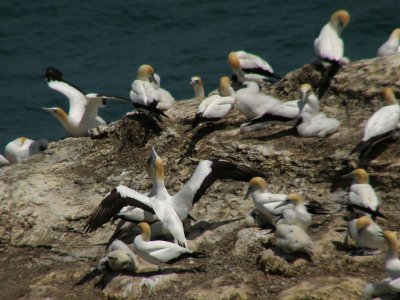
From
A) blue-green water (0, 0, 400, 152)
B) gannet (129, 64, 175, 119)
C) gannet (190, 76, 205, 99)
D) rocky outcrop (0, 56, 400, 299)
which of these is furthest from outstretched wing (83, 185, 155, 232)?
blue-green water (0, 0, 400, 152)

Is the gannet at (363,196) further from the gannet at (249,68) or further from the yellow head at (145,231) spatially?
the gannet at (249,68)

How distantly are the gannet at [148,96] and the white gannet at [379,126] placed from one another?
264 centimetres

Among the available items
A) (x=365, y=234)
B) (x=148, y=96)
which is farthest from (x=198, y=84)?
(x=365, y=234)

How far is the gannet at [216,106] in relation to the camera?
10.8 m

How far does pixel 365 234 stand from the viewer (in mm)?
8406

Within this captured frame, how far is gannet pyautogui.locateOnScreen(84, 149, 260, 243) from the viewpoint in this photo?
9570 mm

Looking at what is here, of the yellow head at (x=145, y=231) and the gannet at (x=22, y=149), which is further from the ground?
the gannet at (x=22, y=149)

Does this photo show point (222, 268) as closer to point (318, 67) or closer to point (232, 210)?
point (232, 210)

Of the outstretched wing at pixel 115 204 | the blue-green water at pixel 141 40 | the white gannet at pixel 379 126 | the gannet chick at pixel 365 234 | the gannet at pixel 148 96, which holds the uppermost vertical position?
the blue-green water at pixel 141 40

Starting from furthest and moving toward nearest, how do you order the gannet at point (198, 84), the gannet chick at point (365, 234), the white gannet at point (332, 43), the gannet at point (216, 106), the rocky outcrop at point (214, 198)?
the gannet at point (198, 84) < the white gannet at point (332, 43) < the gannet at point (216, 106) < the rocky outcrop at point (214, 198) < the gannet chick at point (365, 234)


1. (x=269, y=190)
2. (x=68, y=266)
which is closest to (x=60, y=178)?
(x=68, y=266)

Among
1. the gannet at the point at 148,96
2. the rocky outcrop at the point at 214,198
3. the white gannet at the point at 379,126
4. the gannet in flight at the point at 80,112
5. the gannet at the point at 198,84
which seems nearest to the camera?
the rocky outcrop at the point at 214,198

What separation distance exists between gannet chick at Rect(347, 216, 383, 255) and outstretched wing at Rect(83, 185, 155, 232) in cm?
203

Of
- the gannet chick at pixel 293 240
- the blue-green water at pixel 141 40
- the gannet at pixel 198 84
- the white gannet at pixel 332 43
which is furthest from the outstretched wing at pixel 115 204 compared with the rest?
the blue-green water at pixel 141 40
